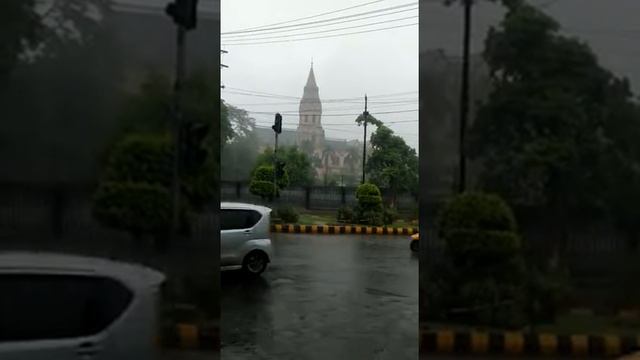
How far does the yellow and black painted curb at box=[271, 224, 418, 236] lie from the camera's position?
1112 centimetres

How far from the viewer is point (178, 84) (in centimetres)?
249

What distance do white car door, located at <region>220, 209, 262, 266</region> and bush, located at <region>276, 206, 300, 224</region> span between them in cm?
503

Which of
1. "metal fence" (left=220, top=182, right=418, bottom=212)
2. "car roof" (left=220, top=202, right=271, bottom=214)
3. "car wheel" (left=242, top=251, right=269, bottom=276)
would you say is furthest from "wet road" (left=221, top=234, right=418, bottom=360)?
"metal fence" (left=220, top=182, right=418, bottom=212)

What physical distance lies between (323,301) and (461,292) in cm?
217

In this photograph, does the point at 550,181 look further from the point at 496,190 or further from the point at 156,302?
the point at 156,302

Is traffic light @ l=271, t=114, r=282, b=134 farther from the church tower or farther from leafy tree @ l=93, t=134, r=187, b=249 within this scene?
leafy tree @ l=93, t=134, r=187, b=249

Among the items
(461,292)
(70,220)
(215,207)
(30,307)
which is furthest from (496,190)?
(30,307)

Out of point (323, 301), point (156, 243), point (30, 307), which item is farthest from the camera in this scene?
point (323, 301)

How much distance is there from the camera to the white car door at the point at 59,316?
2312 millimetres

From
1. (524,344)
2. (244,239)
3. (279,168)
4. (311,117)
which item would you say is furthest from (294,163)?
(524,344)

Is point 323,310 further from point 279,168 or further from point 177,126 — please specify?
point 279,168

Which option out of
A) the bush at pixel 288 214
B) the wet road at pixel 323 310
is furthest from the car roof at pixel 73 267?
the bush at pixel 288 214

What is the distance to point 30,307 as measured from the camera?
2.34m

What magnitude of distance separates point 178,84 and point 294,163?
22.2 ft
